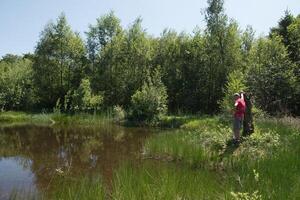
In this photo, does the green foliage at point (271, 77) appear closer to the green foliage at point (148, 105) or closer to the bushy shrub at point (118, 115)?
the green foliage at point (148, 105)

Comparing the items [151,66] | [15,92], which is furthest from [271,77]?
[15,92]

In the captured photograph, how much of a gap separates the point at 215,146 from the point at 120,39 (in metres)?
31.9

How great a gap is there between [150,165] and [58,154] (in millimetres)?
5620

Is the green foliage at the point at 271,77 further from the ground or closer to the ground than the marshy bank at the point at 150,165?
further from the ground

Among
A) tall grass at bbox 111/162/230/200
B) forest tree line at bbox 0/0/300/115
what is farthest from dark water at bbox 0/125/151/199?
forest tree line at bbox 0/0/300/115

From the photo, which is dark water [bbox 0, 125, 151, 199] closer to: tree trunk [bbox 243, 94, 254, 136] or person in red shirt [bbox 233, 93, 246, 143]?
person in red shirt [bbox 233, 93, 246, 143]

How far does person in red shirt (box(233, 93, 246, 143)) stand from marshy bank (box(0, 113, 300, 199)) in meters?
0.44

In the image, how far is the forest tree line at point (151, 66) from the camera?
32.7 meters

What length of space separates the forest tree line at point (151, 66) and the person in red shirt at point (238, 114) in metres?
15.9

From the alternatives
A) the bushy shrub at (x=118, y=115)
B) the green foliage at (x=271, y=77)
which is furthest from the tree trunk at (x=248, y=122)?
the bushy shrub at (x=118, y=115)

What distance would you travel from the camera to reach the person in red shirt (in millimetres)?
15047

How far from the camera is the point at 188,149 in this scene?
1352 centimetres

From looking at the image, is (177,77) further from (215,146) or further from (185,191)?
(185,191)

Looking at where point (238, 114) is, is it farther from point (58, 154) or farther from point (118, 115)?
point (118, 115)
